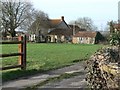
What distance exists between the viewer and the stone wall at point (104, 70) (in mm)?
5921

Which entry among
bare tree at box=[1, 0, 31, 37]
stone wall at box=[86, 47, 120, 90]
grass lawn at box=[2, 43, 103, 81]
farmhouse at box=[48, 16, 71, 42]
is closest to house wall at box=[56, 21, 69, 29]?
farmhouse at box=[48, 16, 71, 42]

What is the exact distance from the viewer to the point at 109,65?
246 inches

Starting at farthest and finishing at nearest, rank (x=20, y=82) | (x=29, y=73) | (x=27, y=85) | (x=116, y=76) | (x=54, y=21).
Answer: (x=54, y=21), (x=29, y=73), (x=20, y=82), (x=27, y=85), (x=116, y=76)

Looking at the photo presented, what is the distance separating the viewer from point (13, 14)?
96.5 metres

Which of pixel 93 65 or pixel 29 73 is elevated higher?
pixel 93 65

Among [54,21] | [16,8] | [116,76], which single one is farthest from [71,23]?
[116,76]

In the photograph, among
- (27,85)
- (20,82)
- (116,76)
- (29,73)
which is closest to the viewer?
(116,76)

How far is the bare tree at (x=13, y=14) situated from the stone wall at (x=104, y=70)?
290 feet

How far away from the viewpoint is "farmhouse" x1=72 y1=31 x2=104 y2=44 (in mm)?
112500

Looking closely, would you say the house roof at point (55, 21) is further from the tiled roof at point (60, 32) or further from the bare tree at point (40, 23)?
the bare tree at point (40, 23)

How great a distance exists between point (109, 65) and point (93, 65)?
929 mm

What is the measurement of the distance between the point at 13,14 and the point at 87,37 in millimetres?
30966

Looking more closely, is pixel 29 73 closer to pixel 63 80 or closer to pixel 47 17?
pixel 63 80

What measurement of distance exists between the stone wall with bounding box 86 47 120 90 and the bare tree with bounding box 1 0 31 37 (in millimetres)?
88345
